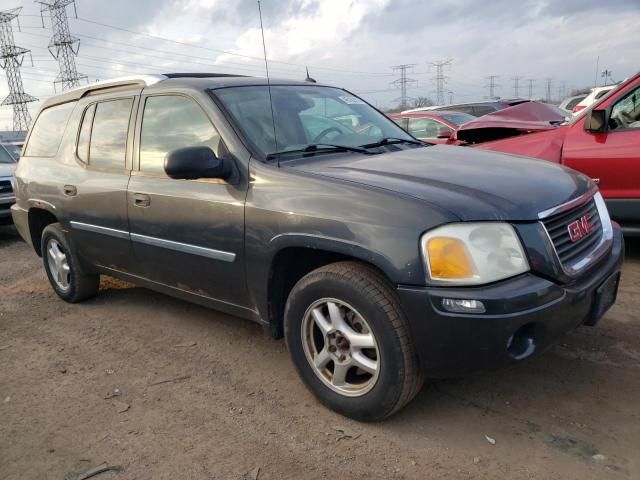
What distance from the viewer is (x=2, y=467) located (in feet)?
8.77

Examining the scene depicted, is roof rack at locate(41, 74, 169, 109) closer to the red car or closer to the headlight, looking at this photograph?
the headlight

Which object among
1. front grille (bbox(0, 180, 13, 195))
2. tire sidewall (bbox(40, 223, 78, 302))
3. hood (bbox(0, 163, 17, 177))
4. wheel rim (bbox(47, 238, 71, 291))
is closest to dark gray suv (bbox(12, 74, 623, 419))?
tire sidewall (bbox(40, 223, 78, 302))

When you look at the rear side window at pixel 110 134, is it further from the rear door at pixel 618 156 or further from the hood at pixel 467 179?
the rear door at pixel 618 156

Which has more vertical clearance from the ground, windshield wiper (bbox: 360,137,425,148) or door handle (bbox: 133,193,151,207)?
windshield wiper (bbox: 360,137,425,148)

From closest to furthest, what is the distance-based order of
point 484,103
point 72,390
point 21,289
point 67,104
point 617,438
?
point 617,438
point 72,390
point 67,104
point 21,289
point 484,103

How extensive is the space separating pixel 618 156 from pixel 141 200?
13.1 ft

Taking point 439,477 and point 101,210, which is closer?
point 439,477

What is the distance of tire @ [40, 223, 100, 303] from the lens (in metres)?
4.70

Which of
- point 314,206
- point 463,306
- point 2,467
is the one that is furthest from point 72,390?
point 463,306

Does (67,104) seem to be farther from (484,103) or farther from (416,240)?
(484,103)

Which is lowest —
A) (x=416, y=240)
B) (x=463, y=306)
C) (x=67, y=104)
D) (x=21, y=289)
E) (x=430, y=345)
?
(x=21, y=289)

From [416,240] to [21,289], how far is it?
476 centimetres

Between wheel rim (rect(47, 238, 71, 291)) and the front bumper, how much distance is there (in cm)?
350

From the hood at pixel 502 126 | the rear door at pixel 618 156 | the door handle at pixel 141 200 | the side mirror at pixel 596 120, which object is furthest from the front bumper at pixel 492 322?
the hood at pixel 502 126
